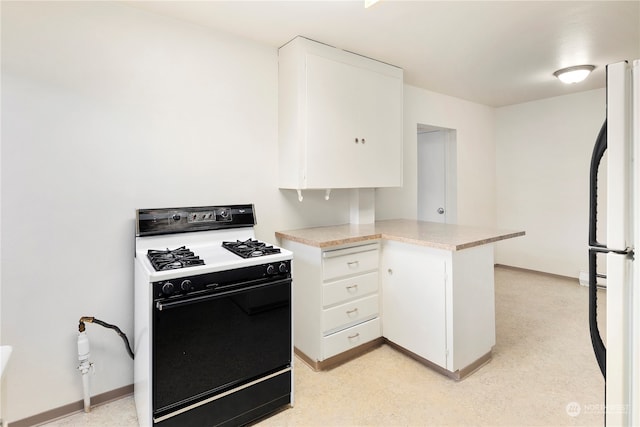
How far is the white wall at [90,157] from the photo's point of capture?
170cm

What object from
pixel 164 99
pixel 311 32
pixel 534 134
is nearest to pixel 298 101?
pixel 311 32

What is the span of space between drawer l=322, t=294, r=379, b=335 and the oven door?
46cm

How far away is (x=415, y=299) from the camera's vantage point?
2320mm

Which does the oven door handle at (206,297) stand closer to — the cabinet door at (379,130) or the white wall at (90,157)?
the white wall at (90,157)

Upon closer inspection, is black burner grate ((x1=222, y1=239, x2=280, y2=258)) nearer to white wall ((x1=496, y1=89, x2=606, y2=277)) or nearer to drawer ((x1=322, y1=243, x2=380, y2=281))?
drawer ((x1=322, y1=243, x2=380, y2=281))

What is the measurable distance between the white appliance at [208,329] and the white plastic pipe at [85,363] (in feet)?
1.01

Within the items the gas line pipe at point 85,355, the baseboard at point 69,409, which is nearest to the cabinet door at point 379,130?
the gas line pipe at point 85,355

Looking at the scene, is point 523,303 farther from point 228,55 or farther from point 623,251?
point 228,55

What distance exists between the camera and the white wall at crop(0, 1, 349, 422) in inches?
66.7

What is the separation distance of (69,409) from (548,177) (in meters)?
5.32

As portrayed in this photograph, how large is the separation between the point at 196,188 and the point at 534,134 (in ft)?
14.5

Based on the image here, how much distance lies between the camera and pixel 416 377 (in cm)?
219

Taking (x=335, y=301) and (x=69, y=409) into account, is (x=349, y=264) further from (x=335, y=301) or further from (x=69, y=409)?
(x=69, y=409)

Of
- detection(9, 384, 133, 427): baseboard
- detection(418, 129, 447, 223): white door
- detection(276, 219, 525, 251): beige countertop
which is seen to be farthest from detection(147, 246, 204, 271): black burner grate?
detection(418, 129, 447, 223): white door
